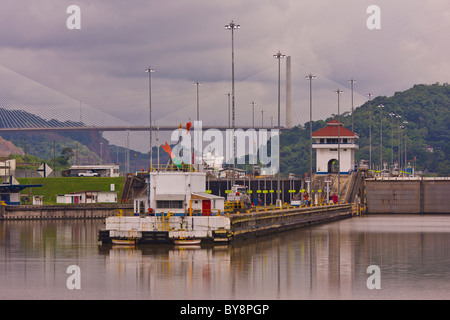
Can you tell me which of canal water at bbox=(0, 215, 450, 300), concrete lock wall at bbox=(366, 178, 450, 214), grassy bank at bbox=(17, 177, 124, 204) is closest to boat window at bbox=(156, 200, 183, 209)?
canal water at bbox=(0, 215, 450, 300)

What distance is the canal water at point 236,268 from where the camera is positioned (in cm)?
4181

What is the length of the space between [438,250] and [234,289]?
26.5 metres

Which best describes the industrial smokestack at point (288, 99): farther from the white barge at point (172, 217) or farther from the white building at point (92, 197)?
the white barge at point (172, 217)

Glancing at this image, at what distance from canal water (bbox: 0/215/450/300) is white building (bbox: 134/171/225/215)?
359cm

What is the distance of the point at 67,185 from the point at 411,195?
52.0 meters

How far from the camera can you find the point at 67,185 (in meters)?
127

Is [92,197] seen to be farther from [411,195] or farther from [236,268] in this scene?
[236,268]

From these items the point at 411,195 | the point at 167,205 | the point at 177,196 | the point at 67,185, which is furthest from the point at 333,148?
the point at 167,205

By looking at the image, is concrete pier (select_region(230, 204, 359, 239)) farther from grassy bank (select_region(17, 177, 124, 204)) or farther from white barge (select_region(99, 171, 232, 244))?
grassy bank (select_region(17, 177, 124, 204))

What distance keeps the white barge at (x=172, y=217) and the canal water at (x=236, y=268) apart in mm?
1117

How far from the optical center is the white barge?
60969mm
